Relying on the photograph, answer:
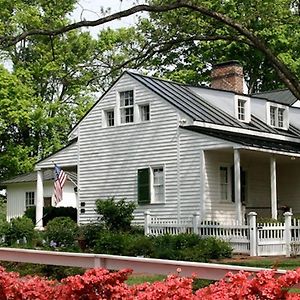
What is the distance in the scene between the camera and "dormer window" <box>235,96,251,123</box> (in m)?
28.8

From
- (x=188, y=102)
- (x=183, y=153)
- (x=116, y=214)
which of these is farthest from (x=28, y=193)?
(x=116, y=214)

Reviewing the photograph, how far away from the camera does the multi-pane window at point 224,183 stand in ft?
87.6

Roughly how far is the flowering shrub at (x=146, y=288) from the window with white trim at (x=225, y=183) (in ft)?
65.0

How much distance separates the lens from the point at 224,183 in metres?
27.0

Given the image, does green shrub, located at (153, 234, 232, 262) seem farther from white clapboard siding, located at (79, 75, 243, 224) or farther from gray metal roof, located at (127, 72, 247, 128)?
gray metal roof, located at (127, 72, 247, 128)

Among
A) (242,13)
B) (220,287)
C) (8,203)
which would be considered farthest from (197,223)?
(8,203)

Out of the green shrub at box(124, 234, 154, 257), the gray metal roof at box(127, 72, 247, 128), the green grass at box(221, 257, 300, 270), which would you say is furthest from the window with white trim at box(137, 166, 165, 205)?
the green grass at box(221, 257, 300, 270)

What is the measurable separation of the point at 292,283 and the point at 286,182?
83.6 feet

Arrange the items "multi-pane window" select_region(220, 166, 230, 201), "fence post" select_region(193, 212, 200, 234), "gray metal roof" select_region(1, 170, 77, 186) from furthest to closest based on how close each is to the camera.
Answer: "gray metal roof" select_region(1, 170, 77, 186)
"multi-pane window" select_region(220, 166, 230, 201)
"fence post" select_region(193, 212, 200, 234)

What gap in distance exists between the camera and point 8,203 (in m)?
42.8

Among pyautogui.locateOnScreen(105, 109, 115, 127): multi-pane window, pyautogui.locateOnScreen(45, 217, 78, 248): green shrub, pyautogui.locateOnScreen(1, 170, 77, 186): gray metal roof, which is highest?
pyautogui.locateOnScreen(105, 109, 115, 127): multi-pane window

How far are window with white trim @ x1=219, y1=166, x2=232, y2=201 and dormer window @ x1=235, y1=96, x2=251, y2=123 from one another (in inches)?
106

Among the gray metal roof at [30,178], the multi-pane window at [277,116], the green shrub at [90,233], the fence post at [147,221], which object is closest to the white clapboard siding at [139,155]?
the fence post at [147,221]

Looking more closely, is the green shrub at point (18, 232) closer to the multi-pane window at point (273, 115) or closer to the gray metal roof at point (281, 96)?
the multi-pane window at point (273, 115)
